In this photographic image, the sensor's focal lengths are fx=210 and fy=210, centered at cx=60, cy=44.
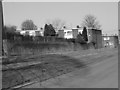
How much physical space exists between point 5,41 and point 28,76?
1708 cm

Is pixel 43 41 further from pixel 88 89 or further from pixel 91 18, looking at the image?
pixel 91 18

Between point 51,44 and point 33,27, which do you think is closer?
point 51,44

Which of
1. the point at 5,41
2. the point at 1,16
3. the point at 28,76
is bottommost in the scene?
the point at 28,76

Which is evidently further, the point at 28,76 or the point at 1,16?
the point at 1,16

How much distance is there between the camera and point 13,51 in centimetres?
2914

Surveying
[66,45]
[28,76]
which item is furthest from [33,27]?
[28,76]

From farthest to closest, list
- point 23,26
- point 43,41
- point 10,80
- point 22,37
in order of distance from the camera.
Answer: point 23,26, point 43,41, point 22,37, point 10,80

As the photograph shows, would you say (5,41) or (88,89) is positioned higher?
(5,41)

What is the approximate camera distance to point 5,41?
28.3 metres

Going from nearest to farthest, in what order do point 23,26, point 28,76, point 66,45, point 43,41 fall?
point 28,76
point 43,41
point 66,45
point 23,26

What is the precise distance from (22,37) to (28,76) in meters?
20.6

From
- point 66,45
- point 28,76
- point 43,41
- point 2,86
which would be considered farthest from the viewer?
point 66,45

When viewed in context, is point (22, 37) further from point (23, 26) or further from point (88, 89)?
point (23, 26)

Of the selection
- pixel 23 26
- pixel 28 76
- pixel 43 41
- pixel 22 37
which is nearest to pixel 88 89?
pixel 28 76
